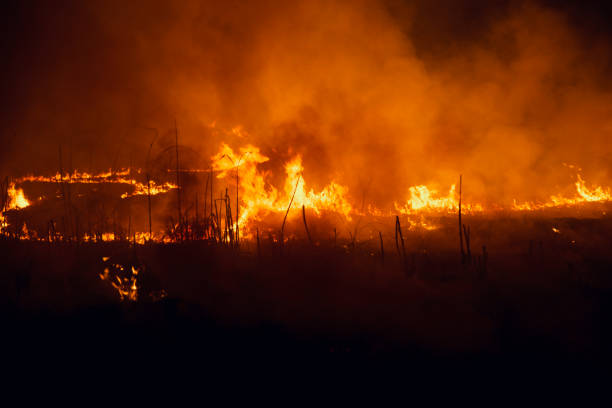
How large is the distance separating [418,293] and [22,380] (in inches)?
141

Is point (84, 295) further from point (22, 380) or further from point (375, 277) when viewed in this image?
point (375, 277)

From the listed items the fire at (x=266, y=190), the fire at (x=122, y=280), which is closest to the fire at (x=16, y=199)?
the fire at (x=266, y=190)

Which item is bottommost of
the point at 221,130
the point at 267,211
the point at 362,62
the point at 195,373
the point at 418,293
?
the point at 195,373

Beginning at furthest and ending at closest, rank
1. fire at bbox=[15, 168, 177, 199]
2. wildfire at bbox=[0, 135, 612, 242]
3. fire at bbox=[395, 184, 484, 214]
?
1. fire at bbox=[15, 168, 177, 199]
2. fire at bbox=[395, 184, 484, 214]
3. wildfire at bbox=[0, 135, 612, 242]

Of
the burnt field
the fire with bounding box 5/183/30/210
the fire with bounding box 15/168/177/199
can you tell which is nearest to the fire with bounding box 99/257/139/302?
the burnt field

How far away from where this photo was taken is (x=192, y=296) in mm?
4293

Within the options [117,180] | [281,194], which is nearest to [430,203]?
[281,194]

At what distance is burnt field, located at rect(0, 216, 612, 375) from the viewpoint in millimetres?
3607

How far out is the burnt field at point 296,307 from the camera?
3.61 m

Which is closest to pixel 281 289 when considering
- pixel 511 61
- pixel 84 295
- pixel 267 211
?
pixel 84 295

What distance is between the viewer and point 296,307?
418cm

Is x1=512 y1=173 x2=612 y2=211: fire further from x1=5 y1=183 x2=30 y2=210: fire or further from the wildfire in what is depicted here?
x1=5 y1=183 x2=30 y2=210: fire

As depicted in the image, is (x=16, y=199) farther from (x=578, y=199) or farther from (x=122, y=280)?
(x=578, y=199)

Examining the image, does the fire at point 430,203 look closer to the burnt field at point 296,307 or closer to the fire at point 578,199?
the fire at point 578,199
